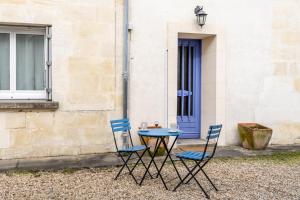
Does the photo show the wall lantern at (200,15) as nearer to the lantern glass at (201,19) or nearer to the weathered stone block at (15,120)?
the lantern glass at (201,19)

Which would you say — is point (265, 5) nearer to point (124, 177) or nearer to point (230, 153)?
point (230, 153)

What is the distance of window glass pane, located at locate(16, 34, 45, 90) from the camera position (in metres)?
7.23

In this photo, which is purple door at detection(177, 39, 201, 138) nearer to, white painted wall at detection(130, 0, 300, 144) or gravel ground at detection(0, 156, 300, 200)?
white painted wall at detection(130, 0, 300, 144)

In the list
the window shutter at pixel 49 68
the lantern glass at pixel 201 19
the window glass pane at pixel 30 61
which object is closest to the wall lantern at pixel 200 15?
the lantern glass at pixel 201 19

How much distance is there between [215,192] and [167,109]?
119 inches


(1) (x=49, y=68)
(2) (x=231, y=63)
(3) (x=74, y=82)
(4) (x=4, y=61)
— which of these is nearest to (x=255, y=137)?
(2) (x=231, y=63)

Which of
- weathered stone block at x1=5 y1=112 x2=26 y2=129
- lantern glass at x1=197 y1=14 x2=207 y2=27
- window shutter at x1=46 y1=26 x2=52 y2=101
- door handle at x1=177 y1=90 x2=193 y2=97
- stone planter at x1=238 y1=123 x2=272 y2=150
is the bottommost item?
stone planter at x1=238 y1=123 x2=272 y2=150

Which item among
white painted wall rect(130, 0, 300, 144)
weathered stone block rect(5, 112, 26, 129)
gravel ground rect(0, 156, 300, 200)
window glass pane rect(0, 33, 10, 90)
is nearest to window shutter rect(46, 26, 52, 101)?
weathered stone block rect(5, 112, 26, 129)

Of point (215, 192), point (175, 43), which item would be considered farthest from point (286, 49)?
point (215, 192)

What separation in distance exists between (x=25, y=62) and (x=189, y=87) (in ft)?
12.3

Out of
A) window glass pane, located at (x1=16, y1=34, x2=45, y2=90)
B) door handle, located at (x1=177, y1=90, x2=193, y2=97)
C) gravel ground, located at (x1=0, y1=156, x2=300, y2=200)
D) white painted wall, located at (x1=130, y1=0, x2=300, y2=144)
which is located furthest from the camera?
door handle, located at (x1=177, y1=90, x2=193, y2=97)

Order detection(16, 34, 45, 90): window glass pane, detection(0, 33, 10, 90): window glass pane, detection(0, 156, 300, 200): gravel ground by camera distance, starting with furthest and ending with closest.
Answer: detection(16, 34, 45, 90): window glass pane → detection(0, 33, 10, 90): window glass pane → detection(0, 156, 300, 200): gravel ground

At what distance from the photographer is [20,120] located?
22.8ft

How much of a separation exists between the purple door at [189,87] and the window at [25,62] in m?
3.06
